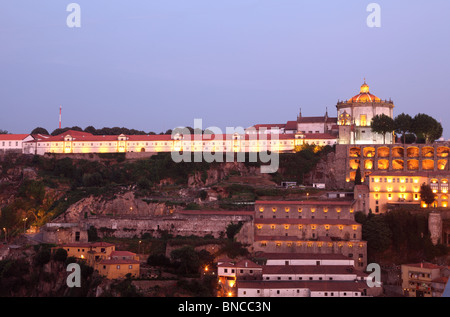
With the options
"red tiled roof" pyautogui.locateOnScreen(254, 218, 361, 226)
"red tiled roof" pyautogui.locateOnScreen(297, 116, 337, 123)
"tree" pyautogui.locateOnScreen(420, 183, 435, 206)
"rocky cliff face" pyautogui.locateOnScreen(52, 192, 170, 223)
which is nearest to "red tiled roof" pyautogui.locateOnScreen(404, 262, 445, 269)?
"red tiled roof" pyautogui.locateOnScreen(254, 218, 361, 226)

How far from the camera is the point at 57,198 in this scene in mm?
59781

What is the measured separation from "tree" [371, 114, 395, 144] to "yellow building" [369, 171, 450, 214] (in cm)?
1194

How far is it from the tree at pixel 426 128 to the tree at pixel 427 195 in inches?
590

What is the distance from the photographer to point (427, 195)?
167 feet

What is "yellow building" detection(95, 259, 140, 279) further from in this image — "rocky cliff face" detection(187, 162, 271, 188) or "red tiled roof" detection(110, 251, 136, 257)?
"rocky cliff face" detection(187, 162, 271, 188)

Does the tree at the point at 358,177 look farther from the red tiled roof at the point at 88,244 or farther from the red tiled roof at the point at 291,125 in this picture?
the red tiled roof at the point at 88,244

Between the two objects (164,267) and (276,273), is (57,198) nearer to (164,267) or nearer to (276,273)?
(164,267)

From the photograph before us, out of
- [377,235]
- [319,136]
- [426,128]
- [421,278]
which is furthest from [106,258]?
[426,128]

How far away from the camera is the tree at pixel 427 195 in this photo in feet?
167

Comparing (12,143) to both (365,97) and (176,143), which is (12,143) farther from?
(365,97)

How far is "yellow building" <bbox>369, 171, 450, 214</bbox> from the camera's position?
→ 5188 cm

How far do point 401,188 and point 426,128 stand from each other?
14.5 metres

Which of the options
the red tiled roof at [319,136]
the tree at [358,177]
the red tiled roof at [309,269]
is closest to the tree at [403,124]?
the red tiled roof at [319,136]
